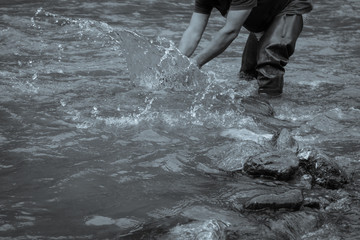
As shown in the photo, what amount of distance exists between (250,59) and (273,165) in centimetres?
270

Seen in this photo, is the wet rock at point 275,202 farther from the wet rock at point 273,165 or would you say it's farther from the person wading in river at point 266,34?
the person wading in river at point 266,34

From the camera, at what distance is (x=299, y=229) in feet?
10.9

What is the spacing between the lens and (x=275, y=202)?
349 centimetres

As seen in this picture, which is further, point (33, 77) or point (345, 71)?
point (345, 71)

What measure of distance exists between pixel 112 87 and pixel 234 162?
7.51ft

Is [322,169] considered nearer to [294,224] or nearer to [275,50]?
[294,224]

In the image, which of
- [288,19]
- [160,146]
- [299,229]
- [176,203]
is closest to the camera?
[299,229]

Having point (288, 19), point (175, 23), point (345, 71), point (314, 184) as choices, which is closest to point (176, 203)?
point (314, 184)

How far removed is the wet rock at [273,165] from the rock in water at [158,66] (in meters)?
1.79

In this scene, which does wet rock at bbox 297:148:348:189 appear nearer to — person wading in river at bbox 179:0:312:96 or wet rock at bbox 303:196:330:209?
wet rock at bbox 303:196:330:209

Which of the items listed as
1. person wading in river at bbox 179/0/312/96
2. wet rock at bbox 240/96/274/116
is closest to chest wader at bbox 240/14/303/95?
person wading in river at bbox 179/0/312/96

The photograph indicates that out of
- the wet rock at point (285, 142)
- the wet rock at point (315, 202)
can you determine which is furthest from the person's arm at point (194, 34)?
the wet rock at point (315, 202)

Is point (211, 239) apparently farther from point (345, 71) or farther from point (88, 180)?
point (345, 71)

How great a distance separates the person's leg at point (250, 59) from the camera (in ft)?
21.0
